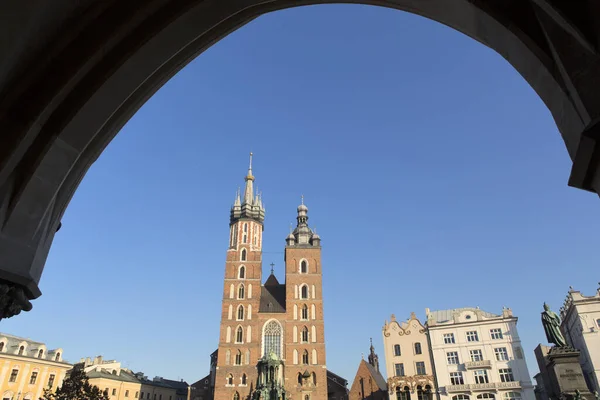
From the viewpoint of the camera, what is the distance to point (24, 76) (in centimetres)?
356

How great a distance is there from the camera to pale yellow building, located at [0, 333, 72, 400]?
42781mm

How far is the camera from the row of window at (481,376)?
39875mm

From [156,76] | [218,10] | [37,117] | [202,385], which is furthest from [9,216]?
[202,385]

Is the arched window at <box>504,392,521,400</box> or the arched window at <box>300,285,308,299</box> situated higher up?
the arched window at <box>300,285,308,299</box>

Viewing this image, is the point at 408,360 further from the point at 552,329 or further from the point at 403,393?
the point at 552,329

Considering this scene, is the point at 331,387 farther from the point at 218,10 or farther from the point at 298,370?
the point at 218,10

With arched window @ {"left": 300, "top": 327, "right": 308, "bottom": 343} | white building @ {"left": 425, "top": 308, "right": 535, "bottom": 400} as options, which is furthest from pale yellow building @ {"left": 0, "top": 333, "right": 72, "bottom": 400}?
white building @ {"left": 425, "top": 308, "right": 535, "bottom": 400}

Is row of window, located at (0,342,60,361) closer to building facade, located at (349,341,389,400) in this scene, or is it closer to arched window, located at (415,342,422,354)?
building facade, located at (349,341,389,400)

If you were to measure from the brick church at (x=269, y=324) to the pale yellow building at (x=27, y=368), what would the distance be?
19.2m

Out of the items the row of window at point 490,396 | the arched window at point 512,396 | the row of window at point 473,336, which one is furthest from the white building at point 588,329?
the row of window at point 473,336

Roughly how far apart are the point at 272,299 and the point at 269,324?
5.28 m

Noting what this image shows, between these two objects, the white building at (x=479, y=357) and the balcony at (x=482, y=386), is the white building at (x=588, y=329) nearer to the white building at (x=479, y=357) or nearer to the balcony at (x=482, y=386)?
the white building at (x=479, y=357)

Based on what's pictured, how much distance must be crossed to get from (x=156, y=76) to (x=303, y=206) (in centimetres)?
6710

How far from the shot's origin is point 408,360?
146ft
